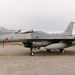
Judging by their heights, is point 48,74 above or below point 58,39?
below

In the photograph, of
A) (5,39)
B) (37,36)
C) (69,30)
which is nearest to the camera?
(5,39)

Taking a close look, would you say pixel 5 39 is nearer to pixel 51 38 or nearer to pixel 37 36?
pixel 37 36

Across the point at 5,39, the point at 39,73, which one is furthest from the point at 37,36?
the point at 39,73

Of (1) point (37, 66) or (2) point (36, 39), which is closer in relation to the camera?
(1) point (37, 66)

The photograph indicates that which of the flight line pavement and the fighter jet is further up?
the fighter jet

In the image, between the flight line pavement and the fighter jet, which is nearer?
the flight line pavement

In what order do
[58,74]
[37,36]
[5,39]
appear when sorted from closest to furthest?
[58,74], [5,39], [37,36]

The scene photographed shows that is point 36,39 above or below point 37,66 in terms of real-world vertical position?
above

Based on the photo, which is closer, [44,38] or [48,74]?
[48,74]

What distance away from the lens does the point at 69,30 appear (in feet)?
52.8

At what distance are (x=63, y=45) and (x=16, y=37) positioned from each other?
→ 3721 mm

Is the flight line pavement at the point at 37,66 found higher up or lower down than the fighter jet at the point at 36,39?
lower down

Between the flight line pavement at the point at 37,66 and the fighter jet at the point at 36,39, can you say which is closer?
the flight line pavement at the point at 37,66

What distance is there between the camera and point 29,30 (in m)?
12.4
